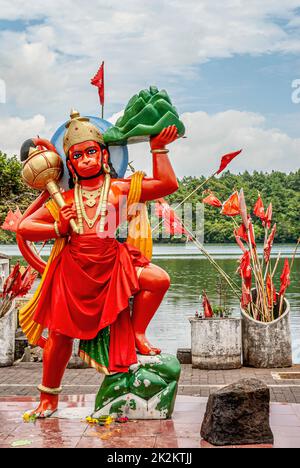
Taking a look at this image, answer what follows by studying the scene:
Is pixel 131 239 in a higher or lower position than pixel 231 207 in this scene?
→ lower

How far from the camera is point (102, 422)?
5.52m

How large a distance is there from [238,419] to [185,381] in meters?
3.82

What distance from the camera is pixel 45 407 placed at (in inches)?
229

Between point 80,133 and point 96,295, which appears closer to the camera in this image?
point 96,295

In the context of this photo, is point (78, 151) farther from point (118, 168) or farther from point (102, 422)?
point (102, 422)

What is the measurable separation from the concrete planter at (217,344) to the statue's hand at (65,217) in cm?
428

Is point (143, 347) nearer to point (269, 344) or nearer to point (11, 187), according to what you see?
point (269, 344)

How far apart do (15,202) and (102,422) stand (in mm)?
13246

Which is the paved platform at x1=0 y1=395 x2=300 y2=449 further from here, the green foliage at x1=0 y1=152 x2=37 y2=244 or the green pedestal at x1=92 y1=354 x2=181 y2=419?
the green foliage at x1=0 y1=152 x2=37 y2=244

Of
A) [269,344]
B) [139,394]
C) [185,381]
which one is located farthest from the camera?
[269,344]

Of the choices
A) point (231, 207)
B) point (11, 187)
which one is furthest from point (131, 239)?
point (11, 187)

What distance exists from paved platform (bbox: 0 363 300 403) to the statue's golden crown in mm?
3218

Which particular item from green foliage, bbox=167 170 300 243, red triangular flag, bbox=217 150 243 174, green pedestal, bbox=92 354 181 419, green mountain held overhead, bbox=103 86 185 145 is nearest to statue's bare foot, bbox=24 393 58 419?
green pedestal, bbox=92 354 181 419
